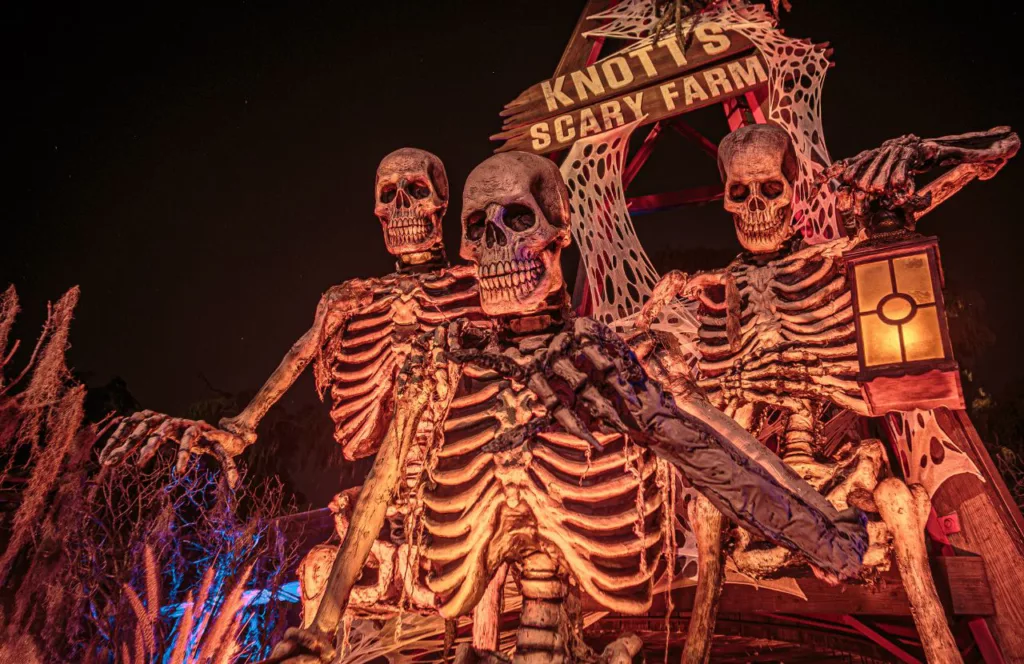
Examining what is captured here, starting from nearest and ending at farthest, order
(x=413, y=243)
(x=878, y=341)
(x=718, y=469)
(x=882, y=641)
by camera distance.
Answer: (x=718, y=469) → (x=878, y=341) → (x=413, y=243) → (x=882, y=641)

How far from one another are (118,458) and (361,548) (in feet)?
4.13

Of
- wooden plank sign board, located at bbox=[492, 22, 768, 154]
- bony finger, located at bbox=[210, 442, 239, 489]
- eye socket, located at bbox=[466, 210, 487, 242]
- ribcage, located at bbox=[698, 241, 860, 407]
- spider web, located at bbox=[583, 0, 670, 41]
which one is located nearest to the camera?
eye socket, located at bbox=[466, 210, 487, 242]

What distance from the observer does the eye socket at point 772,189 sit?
13.9ft

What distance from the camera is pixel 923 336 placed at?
320cm

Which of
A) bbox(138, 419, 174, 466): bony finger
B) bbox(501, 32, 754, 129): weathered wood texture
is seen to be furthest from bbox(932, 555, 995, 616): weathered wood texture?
bbox(501, 32, 754, 129): weathered wood texture

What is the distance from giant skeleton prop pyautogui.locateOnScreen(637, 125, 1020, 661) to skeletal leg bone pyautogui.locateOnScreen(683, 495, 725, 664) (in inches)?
5.8

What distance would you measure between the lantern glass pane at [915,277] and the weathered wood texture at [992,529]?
2.55ft

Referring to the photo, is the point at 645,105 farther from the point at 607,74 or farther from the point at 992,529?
the point at 992,529

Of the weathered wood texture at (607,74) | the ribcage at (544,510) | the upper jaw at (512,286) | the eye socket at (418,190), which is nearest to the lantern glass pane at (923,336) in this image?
the ribcage at (544,510)

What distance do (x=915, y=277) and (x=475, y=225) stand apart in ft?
6.76

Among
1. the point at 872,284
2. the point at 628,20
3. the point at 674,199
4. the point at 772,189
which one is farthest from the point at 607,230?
the point at 872,284

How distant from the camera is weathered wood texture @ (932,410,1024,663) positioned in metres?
3.35

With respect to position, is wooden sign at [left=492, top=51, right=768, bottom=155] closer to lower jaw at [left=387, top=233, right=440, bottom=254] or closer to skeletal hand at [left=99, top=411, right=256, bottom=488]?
lower jaw at [left=387, top=233, right=440, bottom=254]

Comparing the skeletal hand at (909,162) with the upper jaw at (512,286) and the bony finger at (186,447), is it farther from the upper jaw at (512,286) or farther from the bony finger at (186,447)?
the bony finger at (186,447)
